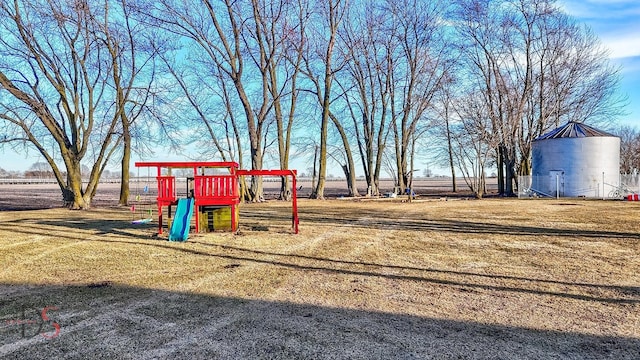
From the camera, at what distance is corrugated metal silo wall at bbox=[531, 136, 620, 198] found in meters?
30.2

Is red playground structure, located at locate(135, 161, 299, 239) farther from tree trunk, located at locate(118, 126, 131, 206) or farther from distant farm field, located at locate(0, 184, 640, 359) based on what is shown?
tree trunk, located at locate(118, 126, 131, 206)

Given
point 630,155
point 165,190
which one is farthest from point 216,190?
point 630,155

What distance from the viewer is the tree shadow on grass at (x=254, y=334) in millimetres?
3605

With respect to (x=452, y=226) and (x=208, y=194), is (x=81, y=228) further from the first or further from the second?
(x=452, y=226)

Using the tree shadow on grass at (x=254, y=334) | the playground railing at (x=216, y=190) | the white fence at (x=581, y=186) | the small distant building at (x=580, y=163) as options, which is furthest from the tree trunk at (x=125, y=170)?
the small distant building at (x=580, y=163)

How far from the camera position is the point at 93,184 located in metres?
21.7

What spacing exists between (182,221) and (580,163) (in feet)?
99.8

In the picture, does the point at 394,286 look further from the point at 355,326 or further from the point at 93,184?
the point at 93,184

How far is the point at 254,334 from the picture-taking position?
13.3 feet

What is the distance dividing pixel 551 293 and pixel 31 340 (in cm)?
599

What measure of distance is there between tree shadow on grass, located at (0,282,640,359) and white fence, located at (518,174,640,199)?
2982 centimetres

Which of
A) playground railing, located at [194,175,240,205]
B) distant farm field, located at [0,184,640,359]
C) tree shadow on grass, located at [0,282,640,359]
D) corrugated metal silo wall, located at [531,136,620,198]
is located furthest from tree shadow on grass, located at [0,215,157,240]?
corrugated metal silo wall, located at [531,136,620,198]

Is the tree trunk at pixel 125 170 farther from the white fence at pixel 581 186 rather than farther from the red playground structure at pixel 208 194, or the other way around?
the white fence at pixel 581 186

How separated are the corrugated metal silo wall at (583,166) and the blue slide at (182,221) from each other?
28513 millimetres
